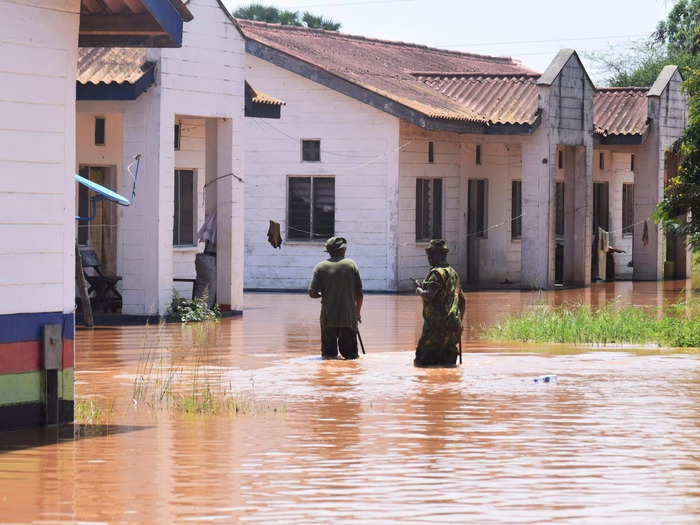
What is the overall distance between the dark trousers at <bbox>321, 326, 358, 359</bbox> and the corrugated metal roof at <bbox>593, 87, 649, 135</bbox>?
2085cm

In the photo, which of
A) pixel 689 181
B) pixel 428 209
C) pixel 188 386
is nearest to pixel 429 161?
pixel 428 209

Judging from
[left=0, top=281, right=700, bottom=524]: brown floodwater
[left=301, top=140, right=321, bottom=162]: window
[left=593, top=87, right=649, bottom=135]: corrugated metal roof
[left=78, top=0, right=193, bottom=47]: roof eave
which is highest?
[left=593, top=87, right=649, bottom=135]: corrugated metal roof

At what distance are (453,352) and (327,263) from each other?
73.8 inches

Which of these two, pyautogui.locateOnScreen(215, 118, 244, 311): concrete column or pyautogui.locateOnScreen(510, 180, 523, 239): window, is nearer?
pyautogui.locateOnScreen(215, 118, 244, 311): concrete column

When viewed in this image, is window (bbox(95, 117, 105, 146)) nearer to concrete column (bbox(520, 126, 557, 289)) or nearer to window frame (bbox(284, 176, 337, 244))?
window frame (bbox(284, 176, 337, 244))

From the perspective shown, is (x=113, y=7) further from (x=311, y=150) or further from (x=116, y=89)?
(x=311, y=150)

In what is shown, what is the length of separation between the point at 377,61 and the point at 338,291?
71.6 ft

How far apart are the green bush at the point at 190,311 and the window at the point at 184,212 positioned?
4805 millimetres

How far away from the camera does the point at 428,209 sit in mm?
33812

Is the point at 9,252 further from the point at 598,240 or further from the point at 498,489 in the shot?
A: the point at 598,240

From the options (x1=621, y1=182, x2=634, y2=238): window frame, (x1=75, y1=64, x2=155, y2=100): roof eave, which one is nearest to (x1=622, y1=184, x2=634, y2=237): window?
(x1=621, y1=182, x2=634, y2=238): window frame

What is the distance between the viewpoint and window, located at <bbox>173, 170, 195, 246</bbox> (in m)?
28.2

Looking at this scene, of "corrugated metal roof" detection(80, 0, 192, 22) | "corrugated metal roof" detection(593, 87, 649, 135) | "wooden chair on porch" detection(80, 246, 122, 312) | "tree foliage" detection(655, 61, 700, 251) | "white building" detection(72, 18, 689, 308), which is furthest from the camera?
"corrugated metal roof" detection(593, 87, 649, 135)

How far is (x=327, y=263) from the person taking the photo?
17.1 m
